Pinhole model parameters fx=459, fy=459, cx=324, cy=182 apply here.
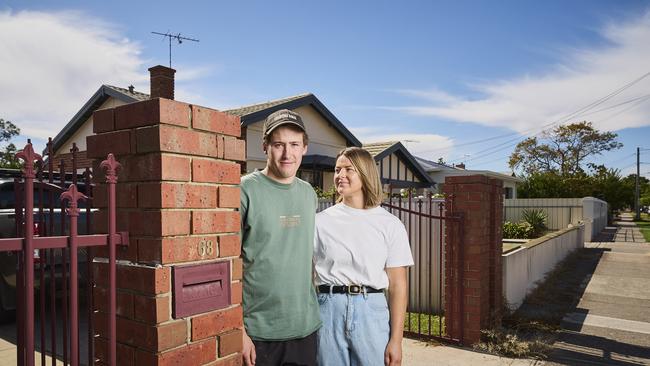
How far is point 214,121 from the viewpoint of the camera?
1905mm

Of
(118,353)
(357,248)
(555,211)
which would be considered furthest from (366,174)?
(555,211)

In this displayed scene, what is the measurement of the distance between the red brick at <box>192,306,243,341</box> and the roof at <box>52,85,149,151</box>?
39.1 ft

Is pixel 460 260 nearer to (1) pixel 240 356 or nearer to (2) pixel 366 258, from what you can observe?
(2) pixel 366 258

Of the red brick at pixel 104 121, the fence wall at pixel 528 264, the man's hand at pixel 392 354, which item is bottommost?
the fence wall at pixel 528 264

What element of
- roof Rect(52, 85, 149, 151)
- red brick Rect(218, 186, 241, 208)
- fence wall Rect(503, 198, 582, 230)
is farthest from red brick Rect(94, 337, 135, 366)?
fence wall Rect(503, 198, 582, 230)

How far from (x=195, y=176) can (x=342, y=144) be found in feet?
47.8

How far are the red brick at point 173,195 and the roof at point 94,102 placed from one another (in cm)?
1191

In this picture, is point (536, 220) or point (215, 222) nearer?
point (215, 222)

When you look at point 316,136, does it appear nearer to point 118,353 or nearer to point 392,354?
point 392,354

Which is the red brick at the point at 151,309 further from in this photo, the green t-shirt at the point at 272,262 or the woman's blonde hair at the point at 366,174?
the woman's blonde hair at the point at 366,174

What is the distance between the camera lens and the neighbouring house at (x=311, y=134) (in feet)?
39.7

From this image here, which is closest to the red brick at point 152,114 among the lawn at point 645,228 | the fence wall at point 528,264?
the fence wall at point 528,264

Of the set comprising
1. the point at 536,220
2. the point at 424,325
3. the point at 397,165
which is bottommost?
the point at 424,325

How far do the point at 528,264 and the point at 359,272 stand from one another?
20.9 ft
